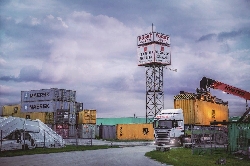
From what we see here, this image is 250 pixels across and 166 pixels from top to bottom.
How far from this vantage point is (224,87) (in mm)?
30672

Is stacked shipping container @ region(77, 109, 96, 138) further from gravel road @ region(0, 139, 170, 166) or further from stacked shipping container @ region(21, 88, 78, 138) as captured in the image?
gravel road @ region(0, 139, 170, 166)

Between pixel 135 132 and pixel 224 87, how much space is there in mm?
28720

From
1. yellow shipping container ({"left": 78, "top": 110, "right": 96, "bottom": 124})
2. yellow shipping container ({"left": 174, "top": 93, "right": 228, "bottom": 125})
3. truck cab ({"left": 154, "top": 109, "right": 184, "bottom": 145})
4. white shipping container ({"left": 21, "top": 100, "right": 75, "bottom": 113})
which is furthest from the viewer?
yellow shipping container ({"left": 78, "top": 110, "right": 96, "bottom": 124})

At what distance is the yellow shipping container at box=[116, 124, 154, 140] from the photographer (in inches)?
2203

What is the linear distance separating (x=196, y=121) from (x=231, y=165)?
22978mm

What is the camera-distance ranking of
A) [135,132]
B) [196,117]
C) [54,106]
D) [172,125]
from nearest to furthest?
[172,125] < [196,117] < [135,132] < [54,106]

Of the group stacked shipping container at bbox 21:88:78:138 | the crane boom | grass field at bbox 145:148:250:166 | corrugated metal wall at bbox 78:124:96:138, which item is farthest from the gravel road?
corrugated metal wall at bbox 78:124:96:138

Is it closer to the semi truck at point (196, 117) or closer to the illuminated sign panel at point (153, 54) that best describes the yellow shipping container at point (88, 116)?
the illuminated sign panel at point (153, 54)

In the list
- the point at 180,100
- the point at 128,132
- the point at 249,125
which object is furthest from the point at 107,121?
the point at 249,125

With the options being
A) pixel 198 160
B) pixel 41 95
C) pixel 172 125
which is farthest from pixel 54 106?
pixel 198 160

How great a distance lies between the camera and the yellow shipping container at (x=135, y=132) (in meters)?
56.0

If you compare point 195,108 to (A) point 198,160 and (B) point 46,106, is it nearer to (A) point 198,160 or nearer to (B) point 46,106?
(A) point 198,160

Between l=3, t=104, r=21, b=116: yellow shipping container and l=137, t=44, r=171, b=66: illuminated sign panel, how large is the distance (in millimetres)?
29294

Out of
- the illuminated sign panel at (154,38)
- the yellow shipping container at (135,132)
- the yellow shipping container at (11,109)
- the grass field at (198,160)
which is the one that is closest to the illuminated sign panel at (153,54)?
the illuminated sign panel at (154,38)
